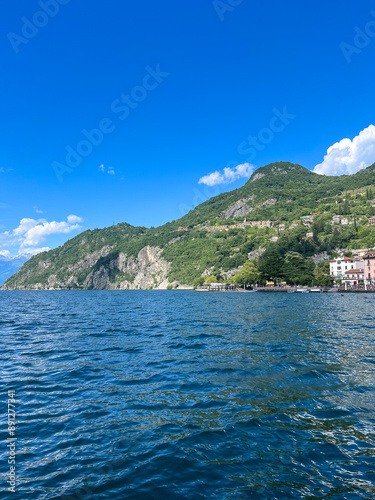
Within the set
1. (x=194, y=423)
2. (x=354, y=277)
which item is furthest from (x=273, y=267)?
(x=194, y=423)

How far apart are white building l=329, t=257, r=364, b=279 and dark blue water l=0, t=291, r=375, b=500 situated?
134m

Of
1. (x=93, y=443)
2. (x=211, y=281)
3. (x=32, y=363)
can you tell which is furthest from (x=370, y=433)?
(x=211, y=281)

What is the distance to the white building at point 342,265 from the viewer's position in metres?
139

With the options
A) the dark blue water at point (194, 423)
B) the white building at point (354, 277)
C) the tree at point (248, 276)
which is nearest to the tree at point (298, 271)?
the white building at point (354, 277)

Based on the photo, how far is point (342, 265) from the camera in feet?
468

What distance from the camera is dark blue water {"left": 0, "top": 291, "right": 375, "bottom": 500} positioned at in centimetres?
648

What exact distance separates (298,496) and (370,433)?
383 cm

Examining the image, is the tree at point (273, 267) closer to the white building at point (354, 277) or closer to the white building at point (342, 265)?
the white building at point (342, 265)

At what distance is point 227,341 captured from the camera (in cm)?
2212

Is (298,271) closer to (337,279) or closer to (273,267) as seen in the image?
(273,267)

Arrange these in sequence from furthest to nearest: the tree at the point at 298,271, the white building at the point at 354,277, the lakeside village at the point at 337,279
→ the tree at the point at 298,271 → the white building at the point at 354,277 → the lakeside village at the point at 337,279

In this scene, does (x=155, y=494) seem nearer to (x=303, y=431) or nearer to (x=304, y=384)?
(x=303, y=431)

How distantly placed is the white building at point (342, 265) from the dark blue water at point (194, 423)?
134m

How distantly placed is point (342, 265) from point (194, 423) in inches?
5900
